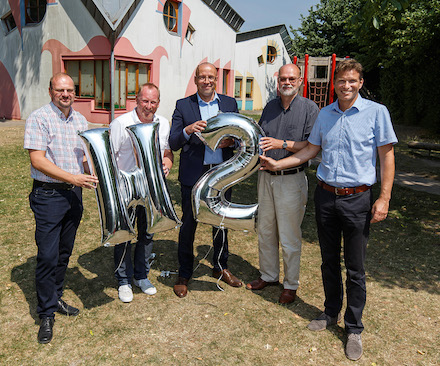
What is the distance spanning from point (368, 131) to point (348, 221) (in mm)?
777

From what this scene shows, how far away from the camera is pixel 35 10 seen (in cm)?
1803

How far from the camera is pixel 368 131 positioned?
3492mm

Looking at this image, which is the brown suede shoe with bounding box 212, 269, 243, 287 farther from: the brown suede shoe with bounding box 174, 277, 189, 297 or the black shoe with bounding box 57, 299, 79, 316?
the black shoe with bounding box 57, 299, 79, 316

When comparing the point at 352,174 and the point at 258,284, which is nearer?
the point at 352,174

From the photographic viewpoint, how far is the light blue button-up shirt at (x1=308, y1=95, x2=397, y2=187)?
3.47 metres

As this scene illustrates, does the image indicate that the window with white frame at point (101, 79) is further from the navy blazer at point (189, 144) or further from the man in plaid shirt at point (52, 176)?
the man in plaid shirt at point (52, 176)

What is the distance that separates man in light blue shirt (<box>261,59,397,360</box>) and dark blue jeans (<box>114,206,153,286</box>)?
1.77 meters

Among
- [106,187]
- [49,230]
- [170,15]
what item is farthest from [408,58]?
[49,230]

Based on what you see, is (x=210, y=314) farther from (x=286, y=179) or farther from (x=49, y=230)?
(x=49, y=230)

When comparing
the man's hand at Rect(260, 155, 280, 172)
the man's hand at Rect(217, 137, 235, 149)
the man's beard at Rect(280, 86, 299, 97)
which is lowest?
the man's hand at Rect(260, 155, 280, 172)

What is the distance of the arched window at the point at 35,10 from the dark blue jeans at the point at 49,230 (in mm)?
16954

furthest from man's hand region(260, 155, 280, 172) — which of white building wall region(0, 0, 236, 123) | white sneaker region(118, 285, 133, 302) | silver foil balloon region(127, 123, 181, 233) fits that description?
white building wall region(0, 0, 236, 123)

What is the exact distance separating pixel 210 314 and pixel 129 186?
1539 mm

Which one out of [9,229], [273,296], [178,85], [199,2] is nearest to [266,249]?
[273,296]
